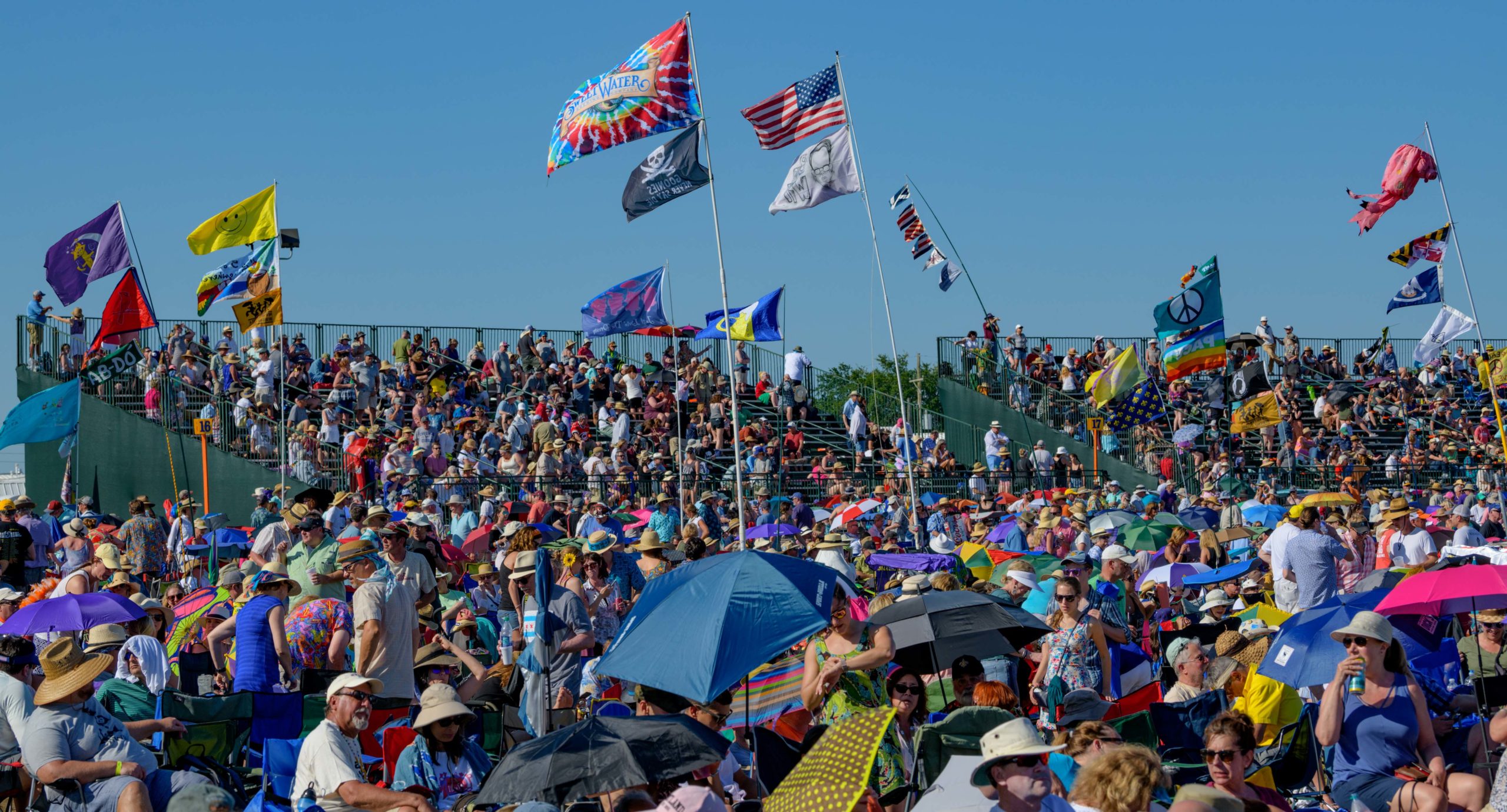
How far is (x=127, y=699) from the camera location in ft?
26.7

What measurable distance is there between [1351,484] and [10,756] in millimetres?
16605

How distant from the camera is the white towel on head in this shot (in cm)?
891

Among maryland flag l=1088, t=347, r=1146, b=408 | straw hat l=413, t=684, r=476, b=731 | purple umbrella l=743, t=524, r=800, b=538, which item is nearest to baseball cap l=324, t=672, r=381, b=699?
straw hat l=413, t=684, r=476, b=731

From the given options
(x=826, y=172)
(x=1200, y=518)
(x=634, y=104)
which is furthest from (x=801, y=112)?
(x=1200, y=518)

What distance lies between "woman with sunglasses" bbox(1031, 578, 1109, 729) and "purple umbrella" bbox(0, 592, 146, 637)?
524 centimetres

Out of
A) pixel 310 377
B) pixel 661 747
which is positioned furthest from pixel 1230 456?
pixel 661 747

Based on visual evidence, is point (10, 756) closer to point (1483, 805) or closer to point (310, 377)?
point (1483, 805)

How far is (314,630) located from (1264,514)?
14555mm

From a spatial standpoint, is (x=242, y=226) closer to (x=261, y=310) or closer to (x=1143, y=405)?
(x=261, y=310)

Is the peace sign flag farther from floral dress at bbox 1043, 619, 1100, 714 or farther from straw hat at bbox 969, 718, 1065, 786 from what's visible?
→ straw hat at bbox 969, 718, 1065, 786

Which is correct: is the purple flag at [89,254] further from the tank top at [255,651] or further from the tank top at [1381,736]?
the tank top at [1381,736]

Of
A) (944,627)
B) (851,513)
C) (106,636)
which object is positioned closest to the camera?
(944,627)

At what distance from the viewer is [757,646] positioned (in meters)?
6.50

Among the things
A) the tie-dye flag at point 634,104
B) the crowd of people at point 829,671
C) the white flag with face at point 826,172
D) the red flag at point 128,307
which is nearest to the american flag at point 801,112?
the white flag with face at point 826,172
